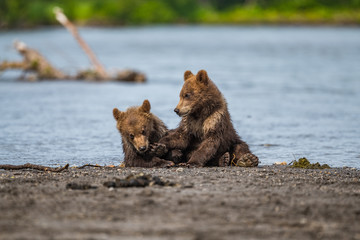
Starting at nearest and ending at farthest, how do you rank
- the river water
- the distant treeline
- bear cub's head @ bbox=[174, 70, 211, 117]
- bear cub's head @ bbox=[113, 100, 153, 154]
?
bear cub's head @ bbox=[113, 100, 153, 154]
bear cub's head @ bbox=[174, 70, 211, 117]
the river water
the distant treeline

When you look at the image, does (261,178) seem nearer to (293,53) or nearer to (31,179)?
(31,179)

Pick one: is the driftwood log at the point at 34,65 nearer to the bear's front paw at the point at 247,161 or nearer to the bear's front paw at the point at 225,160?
the bear's front paw at the point at 225,160

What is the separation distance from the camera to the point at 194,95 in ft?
28.5

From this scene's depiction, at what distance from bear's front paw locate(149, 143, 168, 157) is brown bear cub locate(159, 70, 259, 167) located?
0.13m

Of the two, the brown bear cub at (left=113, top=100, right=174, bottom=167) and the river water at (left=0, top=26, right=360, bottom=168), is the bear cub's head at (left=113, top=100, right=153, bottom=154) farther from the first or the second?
the river water at (left=0, top=26, right=360, bottom=168)

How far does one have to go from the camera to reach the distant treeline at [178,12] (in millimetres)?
79562

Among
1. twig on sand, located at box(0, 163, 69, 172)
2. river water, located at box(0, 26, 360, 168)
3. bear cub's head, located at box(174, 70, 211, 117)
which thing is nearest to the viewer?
twig on sand, located at box(0, 163, 69, 172)

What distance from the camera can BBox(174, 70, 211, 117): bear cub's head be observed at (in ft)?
28.3

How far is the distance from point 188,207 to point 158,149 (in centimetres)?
266

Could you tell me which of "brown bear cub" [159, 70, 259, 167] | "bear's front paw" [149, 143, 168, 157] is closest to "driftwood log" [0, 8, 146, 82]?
"brown bear cub" [159, 70, 259, 167]

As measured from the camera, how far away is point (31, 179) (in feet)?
24.0

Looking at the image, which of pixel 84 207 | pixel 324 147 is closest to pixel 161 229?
pixel 84 207

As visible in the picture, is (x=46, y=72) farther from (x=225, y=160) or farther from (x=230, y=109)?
(x=225, y=160)

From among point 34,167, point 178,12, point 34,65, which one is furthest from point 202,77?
point 178,12
